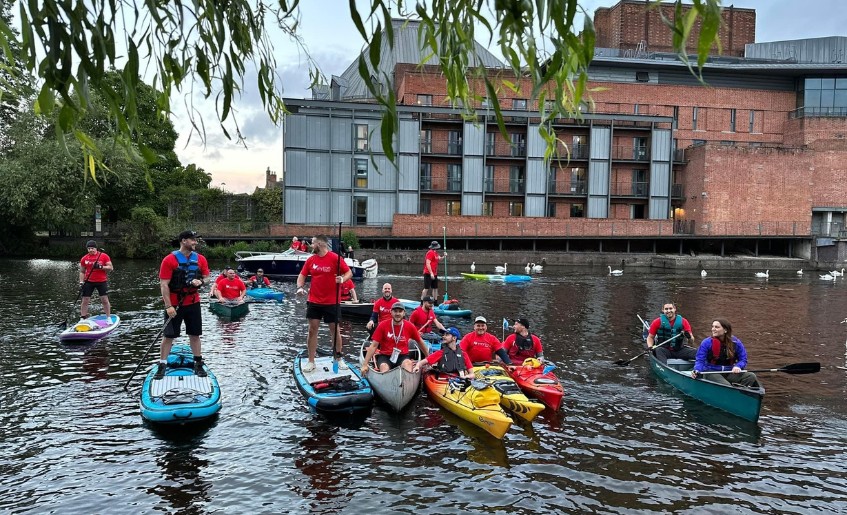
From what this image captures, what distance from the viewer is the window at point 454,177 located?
5322 cm

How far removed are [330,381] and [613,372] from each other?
6702mm

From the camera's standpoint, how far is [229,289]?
67.2 ft

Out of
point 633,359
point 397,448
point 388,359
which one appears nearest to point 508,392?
point 388,359

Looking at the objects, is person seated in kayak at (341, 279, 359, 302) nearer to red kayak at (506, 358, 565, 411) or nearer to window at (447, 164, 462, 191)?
red kayak at (506, 358, 565, 411)

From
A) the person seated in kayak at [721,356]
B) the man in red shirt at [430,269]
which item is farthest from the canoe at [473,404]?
the man in red shirt at [430,269]

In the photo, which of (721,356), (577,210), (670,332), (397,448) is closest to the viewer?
(397,448)

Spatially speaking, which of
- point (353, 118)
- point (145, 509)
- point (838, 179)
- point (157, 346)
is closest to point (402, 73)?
point (353, 118)

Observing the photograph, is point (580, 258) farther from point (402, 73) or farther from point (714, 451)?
point (714, 451)

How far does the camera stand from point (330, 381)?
10766 mm

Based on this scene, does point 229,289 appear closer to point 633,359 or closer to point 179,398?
point 179,398

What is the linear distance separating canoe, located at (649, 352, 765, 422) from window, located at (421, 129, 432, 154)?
135 feet

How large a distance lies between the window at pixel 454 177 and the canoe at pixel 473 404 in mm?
42565

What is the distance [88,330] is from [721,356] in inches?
572

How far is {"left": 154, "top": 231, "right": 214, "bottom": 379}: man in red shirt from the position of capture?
1088cm
